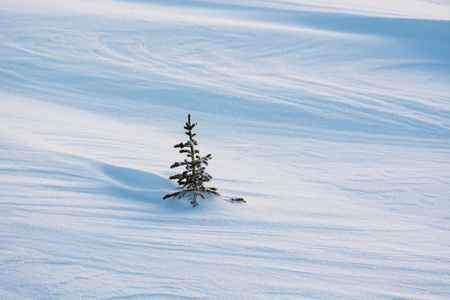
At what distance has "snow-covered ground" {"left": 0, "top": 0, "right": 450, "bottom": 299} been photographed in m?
2.37

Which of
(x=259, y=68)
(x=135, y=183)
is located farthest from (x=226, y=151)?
(x=259, y=68)

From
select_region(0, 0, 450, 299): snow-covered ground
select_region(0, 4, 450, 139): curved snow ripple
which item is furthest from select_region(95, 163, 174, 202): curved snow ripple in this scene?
select_region(0, 4, 450, 139): curved snow ripple

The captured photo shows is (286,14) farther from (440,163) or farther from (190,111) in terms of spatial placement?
(440,163)

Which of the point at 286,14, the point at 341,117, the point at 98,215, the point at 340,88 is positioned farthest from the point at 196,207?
the point at 286,14

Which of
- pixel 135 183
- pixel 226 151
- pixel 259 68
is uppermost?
pixel 259 68

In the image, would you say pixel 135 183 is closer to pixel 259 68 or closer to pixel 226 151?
pixel 226 151

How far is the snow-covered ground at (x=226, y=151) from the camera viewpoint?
7.77 feet

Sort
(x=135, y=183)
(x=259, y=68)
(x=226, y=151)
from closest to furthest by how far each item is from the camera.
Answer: (x=135, y=183) → (x=226, y=151) → (x=259, y=68)

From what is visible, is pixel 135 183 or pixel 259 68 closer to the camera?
pixel 135 183

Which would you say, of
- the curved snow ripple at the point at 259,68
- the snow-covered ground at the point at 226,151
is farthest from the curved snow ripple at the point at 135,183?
the curved snow ripple at the point at 259,68

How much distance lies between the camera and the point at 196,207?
297 cm

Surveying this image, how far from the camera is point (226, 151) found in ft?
14.2

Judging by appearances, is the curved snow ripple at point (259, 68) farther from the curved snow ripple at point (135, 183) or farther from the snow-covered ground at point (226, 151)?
the curved snow ripple at point (135, 183)

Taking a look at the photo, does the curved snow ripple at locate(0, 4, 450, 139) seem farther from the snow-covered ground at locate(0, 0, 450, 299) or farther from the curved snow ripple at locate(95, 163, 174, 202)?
the curved snow ripple at locate(95, 163, 174, 202)
